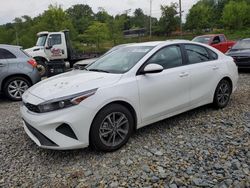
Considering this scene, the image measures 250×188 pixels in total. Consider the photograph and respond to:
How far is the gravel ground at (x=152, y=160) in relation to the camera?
3244 millimetres

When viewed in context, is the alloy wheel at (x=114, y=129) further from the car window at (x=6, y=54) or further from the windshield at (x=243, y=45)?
the windshield at (x=243, y=45)

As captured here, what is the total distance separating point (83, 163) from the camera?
3686 millimetres

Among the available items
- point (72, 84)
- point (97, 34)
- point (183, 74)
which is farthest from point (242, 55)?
point (97, 34)

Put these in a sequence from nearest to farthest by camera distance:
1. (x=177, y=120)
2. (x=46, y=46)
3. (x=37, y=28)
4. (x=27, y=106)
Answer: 1. (x=27, y=106)
2. (x=177, y=120)
3. (x=46, y=46)
4. (x=37, y=28)

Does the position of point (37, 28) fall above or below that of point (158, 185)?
above

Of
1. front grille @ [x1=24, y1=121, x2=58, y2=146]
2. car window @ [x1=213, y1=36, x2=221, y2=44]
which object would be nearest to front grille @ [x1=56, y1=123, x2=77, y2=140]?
front grille @ [x1=24, y1=121, x2=58, y2=146]

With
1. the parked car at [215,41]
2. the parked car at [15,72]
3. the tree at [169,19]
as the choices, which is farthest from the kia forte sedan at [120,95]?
the tree at [169,19]

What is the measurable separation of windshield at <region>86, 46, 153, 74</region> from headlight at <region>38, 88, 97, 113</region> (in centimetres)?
91

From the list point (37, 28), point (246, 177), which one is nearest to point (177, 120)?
point (246, 177)

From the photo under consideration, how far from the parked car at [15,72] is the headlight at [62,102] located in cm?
436

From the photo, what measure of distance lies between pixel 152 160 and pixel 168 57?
1.93m

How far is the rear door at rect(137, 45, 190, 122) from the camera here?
13.9 ft

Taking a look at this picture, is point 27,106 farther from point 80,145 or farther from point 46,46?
point 46,46

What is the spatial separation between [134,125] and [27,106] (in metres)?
1.58
